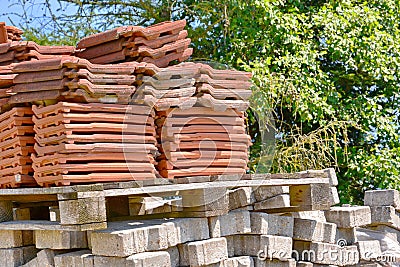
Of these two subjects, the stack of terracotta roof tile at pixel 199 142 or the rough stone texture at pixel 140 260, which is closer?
the rough stone texture at pixel 140 260

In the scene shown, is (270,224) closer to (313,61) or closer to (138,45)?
(138,45)

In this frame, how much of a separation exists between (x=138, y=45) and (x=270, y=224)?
170cm

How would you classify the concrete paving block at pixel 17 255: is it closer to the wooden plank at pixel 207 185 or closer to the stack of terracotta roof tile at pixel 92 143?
the stack of terracotta roof tile at pixel 92 143

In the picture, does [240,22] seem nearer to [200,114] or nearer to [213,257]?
[200,114]

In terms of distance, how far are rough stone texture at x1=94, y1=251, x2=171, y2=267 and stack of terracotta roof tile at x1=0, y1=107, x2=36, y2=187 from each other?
3.18ft

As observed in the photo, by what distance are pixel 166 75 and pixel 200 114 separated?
1.30ft

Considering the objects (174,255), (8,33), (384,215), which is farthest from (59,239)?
(384,215)

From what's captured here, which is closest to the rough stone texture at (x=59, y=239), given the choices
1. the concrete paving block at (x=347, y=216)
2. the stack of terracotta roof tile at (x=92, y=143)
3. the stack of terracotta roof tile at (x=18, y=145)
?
the stack of terracotta roof tile at (x=92, y=143)

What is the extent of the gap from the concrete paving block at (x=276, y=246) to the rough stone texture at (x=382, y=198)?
1.83 meters

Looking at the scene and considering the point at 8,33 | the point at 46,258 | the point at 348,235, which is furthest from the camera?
the point at 348,235

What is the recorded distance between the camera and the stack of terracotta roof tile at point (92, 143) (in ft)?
14.0

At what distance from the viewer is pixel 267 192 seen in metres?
5.31

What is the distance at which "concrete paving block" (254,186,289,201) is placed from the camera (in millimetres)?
5266

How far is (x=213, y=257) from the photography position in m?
4.48
